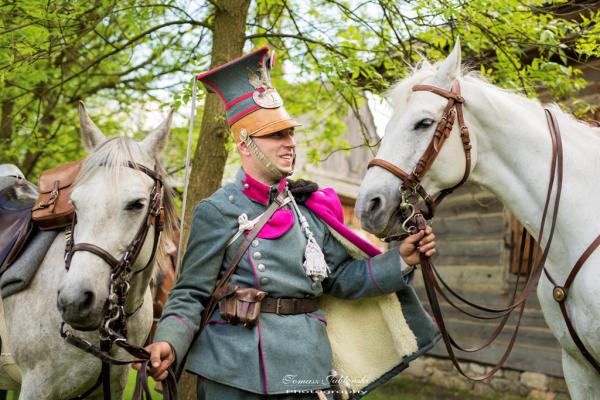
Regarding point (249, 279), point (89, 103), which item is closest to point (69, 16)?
point (249, 279)

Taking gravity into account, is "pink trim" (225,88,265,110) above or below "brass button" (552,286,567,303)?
above

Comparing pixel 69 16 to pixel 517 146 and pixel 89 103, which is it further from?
pixel 89 103

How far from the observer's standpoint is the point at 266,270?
8.14ft

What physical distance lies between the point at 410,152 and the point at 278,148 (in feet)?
1.92

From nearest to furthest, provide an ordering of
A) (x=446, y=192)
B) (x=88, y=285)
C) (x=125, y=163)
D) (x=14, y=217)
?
(x=88, y=285) → (x=125, y=163) → (x=446, y=192) → (x=14, y=217)

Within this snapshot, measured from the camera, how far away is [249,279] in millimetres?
2498

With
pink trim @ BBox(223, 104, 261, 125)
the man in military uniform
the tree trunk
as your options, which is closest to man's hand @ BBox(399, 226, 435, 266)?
the man in military uniform

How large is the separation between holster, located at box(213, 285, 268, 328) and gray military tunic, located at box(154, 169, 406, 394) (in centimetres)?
5

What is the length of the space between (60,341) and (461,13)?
11.4 feet

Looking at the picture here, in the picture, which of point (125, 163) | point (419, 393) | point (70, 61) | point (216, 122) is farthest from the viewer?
point (419, 393)

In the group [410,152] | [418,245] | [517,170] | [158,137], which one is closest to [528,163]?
[517,170]

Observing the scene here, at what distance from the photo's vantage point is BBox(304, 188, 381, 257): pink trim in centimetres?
271

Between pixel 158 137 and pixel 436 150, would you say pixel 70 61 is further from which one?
pixel 436 150

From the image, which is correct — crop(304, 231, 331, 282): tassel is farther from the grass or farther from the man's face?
the grass
